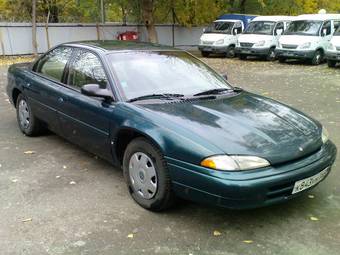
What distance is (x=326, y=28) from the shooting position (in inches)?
707

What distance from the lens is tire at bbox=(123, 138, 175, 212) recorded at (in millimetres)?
3725

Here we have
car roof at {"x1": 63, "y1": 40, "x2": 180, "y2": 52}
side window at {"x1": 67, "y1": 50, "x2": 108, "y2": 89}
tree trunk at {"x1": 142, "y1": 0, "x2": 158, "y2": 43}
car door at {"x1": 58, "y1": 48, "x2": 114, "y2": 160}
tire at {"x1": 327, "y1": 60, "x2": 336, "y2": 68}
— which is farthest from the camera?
tree trunk at {"x1": 142, "y1": 0, "x2": 158, "y2": 43}

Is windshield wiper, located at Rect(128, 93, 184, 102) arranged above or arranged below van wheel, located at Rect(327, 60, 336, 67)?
above

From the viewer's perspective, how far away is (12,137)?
252 inches

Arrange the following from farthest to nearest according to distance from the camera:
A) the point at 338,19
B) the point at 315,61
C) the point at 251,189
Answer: the point at 338,19, the point at 315,61, the point at 251,189

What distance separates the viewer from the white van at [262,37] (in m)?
19.2

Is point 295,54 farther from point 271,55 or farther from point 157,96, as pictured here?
point 157,96

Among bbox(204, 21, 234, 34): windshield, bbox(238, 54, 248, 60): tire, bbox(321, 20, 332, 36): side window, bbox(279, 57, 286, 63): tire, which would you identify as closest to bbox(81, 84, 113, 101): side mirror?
bbox(279, 57, 286, 63): tire

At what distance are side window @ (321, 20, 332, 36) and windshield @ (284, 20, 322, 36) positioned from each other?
8.3 inches

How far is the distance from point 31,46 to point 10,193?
62.0 feet

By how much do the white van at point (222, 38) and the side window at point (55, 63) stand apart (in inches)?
618

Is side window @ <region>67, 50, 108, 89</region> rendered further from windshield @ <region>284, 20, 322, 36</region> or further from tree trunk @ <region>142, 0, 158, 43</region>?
tree trunk @ <region>142, 0, 158, 43</region>

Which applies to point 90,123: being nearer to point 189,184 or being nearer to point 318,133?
point 189,184

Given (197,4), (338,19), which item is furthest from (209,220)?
(197,4)
